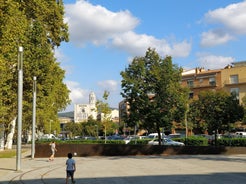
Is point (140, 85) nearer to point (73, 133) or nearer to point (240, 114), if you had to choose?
point (240, 114)

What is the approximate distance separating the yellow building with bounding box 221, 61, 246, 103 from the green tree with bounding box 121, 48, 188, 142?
164 feet

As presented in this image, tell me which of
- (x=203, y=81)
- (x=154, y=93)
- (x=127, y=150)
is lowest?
(x=127, y=150)

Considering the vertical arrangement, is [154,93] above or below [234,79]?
below

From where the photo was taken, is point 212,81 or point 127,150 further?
point 212,81

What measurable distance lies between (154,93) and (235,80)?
172ft

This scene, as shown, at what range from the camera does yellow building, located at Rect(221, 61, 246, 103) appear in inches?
3231

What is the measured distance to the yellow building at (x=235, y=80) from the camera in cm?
8206

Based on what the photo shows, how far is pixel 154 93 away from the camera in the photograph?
3488cm

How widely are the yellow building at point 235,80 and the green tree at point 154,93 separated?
50.1m

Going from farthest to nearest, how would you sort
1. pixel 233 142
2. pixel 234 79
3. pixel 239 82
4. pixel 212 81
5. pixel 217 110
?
pixel 212 81 < pixel 234 79 < pixel 239 82 < pixel 233 142 < pixel 217 110

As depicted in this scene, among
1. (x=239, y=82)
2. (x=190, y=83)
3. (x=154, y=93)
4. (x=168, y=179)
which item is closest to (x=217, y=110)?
(x=154, y=93)

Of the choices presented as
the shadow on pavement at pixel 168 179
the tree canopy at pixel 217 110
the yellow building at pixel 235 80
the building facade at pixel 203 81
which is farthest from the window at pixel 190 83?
the shadow on pavement at pixel 168 179

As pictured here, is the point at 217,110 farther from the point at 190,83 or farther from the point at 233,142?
the point at 190,83

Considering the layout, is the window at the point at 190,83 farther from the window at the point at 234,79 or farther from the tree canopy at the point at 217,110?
the tree canopy at the point at 217,110
